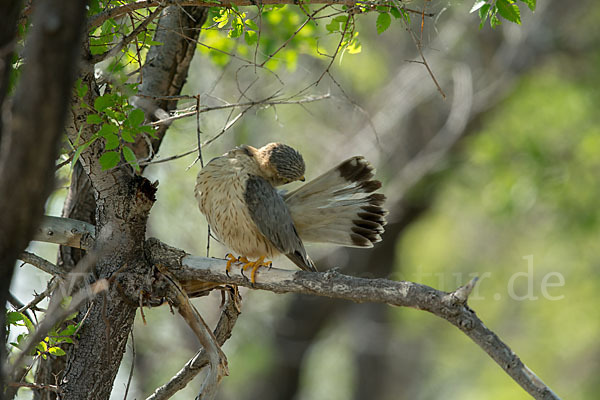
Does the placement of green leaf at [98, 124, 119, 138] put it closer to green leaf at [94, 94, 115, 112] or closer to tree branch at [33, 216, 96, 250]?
green leaf at [94, 94, 115, 112]

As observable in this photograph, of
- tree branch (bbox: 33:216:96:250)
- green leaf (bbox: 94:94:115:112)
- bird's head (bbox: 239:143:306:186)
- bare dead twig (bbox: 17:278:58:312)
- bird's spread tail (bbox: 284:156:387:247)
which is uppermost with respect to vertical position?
bird's head (bbox: 239:143:306:186)

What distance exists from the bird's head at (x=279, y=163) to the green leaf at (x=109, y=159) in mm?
1413

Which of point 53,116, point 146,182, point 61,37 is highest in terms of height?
point 146,182

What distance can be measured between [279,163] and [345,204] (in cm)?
48

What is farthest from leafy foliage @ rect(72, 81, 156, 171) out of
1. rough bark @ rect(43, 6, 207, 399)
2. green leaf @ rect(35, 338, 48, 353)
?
green leaf @ rect(35, 338, 48, 353)

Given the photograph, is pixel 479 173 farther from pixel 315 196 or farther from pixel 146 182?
pixel 146 182

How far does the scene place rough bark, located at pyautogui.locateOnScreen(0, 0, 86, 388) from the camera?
1338mm

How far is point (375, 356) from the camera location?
13273 mm

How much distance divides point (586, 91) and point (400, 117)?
3.24m

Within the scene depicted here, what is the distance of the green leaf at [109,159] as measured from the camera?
104 inches

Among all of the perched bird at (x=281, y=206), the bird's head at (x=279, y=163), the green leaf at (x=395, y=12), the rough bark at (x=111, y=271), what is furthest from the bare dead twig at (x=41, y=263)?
the green leaf at (x=395, y=12)

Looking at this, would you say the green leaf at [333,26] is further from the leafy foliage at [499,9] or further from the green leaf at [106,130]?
the green leaf at [106,130]

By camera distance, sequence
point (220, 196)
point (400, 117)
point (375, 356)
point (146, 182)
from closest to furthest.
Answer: point (146, 182), point (220, 196), point (400, 117), point (375, 356)

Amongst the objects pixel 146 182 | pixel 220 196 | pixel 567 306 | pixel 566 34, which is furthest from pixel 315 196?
pixel 567 306
